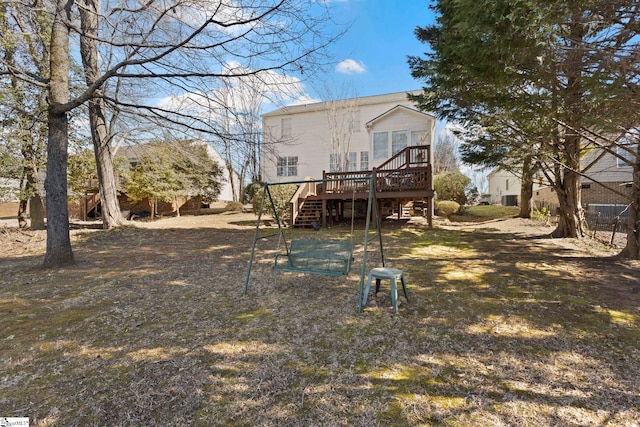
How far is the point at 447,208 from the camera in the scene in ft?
56.2

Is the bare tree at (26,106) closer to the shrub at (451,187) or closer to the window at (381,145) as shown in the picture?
the window at (381,145)

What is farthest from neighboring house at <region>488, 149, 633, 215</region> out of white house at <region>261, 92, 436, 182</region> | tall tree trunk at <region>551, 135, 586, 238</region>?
white house at <region>261, 92, 436, 182</region>

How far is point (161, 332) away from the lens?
3.31 metres

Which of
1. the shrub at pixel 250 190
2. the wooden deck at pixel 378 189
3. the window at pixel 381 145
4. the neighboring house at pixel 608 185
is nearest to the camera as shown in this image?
the wooden deck at pixel 378 189

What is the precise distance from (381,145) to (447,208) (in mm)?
5256

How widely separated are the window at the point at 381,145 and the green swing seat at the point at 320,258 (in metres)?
13.7

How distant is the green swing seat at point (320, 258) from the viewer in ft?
14.1

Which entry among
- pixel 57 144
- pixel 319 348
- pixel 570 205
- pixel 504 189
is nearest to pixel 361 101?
pixel 570 205

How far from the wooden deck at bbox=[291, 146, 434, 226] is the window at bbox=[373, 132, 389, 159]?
4482mm

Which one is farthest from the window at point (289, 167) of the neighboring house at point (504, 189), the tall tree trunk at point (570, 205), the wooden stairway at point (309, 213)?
the neighboring house at point (504, 189)

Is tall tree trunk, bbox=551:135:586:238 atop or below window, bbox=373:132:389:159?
below

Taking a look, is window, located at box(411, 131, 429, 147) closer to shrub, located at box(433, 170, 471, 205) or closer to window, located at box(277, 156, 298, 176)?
shrub, located at box(433, 170, 471, 205)

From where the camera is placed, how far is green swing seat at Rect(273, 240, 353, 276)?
169 inches

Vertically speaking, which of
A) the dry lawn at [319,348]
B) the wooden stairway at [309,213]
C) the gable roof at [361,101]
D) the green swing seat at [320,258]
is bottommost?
the dry lawn at [319,348]
